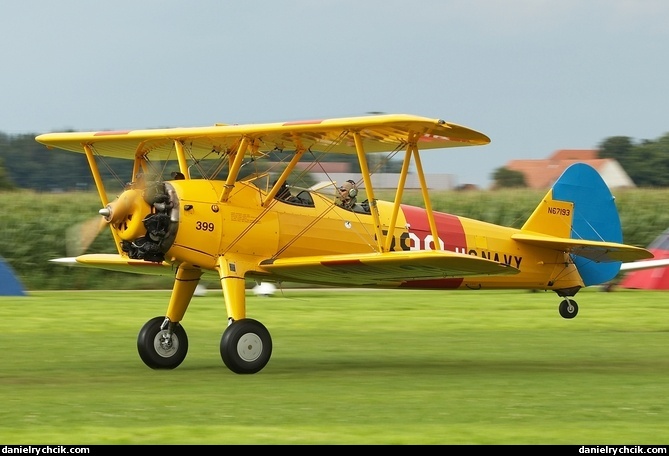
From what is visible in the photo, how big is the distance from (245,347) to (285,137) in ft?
8.74

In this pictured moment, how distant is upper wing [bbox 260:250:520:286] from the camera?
11.5 metres

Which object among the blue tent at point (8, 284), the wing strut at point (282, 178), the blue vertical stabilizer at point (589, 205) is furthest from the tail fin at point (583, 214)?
the blue tent at point (8, 284)

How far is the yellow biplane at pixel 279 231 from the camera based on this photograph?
11.8 meters

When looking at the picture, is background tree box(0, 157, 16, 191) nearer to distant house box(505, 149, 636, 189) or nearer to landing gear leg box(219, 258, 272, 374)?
distant house box(505, 149, 636, 189)

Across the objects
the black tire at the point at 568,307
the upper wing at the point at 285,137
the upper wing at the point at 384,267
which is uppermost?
the upper wing at the point at 285,137

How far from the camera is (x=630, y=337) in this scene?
1684 cm

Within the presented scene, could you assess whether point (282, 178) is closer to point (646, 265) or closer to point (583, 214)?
point (583, 214)

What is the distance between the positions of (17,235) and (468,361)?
2155cm

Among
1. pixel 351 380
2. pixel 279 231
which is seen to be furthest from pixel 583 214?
pixel 351 380

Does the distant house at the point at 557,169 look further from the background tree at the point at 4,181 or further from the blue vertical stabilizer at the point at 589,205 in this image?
the blue vertical stabilizer at the point at 589,205

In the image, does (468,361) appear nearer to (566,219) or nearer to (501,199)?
(566,219)

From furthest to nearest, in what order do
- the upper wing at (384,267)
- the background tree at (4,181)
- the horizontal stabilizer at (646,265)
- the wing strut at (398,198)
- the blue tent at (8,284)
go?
the background tree at (4,181)
the horizontal stabilizer at (646,265)
the blue tent at (8,284)
the wing strut at (398,198)
the upper wing at (384,267)

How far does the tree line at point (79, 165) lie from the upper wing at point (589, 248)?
11.8 feet

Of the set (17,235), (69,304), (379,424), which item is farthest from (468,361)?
(17,235)
